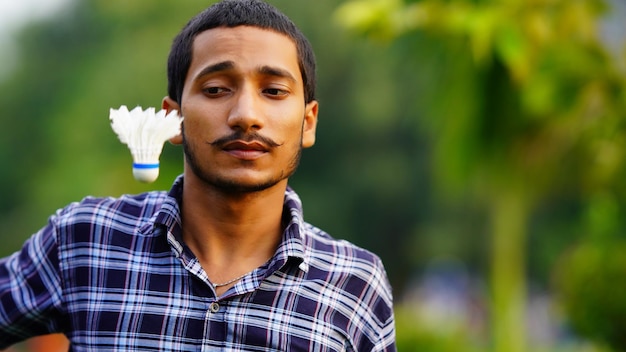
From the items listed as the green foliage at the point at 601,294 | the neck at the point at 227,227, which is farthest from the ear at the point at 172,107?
the green foliage at the point at 601,294

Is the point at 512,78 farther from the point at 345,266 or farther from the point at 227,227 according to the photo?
the point at 227,227

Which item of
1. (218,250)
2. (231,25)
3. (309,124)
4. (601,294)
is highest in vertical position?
(601,294)

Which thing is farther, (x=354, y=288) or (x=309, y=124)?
(x=309, y=124)

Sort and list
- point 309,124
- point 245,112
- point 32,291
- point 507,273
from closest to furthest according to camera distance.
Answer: point 245,112
point 32,291
point 309,124
point 507,273

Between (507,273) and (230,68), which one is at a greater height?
(507,273)

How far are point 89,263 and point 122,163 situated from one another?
70.8 ft

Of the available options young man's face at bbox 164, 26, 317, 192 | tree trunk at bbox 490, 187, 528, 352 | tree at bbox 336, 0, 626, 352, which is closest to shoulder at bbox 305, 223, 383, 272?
young man's face at bbox 164, 26, 317, 192

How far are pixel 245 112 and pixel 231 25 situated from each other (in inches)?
9.6

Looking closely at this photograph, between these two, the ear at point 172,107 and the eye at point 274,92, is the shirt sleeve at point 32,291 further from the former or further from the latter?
the eye at point 274,92

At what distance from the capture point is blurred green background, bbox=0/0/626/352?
20.2 ft

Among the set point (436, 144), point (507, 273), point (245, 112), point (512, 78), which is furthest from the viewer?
point (507, 273)

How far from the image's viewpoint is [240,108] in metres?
2.53

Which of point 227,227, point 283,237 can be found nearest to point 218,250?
point 227,227

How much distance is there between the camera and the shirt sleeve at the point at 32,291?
8.65 ft
